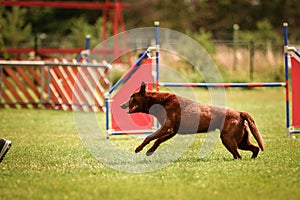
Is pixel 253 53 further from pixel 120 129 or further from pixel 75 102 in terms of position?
pixel 120 129

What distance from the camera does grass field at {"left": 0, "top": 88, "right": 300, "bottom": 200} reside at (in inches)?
259

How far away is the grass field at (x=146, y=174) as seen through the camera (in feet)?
21.6

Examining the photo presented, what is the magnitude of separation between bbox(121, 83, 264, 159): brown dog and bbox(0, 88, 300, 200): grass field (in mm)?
283

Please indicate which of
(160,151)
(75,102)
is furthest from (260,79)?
(160,151)

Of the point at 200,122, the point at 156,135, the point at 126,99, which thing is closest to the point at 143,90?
the point at 156,135

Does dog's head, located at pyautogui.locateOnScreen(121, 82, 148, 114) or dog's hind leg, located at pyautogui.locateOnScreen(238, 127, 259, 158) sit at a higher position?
dog's head, located at pyautogui.locateOnScreen(121, 82, 148, 114)

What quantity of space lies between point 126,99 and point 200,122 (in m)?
3.24

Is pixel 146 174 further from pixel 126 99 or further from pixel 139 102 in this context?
pixel 126 99

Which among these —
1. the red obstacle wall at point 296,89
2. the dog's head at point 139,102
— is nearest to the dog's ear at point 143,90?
the dog's head at point 139,102

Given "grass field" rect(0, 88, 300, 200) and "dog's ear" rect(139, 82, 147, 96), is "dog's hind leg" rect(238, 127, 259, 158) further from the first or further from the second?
"dog's ear" rect(139, 82, 147, 96)

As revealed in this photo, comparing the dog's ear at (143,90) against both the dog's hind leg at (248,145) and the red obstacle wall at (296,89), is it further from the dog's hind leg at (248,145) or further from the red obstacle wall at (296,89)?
the red obstacle wall at (296,89)

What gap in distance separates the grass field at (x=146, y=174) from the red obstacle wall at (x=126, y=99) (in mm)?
298

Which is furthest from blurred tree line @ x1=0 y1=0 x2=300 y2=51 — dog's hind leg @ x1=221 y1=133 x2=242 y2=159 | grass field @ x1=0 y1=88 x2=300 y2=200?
dog's hind leg @ x1=221 y1=133 x2=242 y2=159

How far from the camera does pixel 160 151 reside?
1000 centimetres
